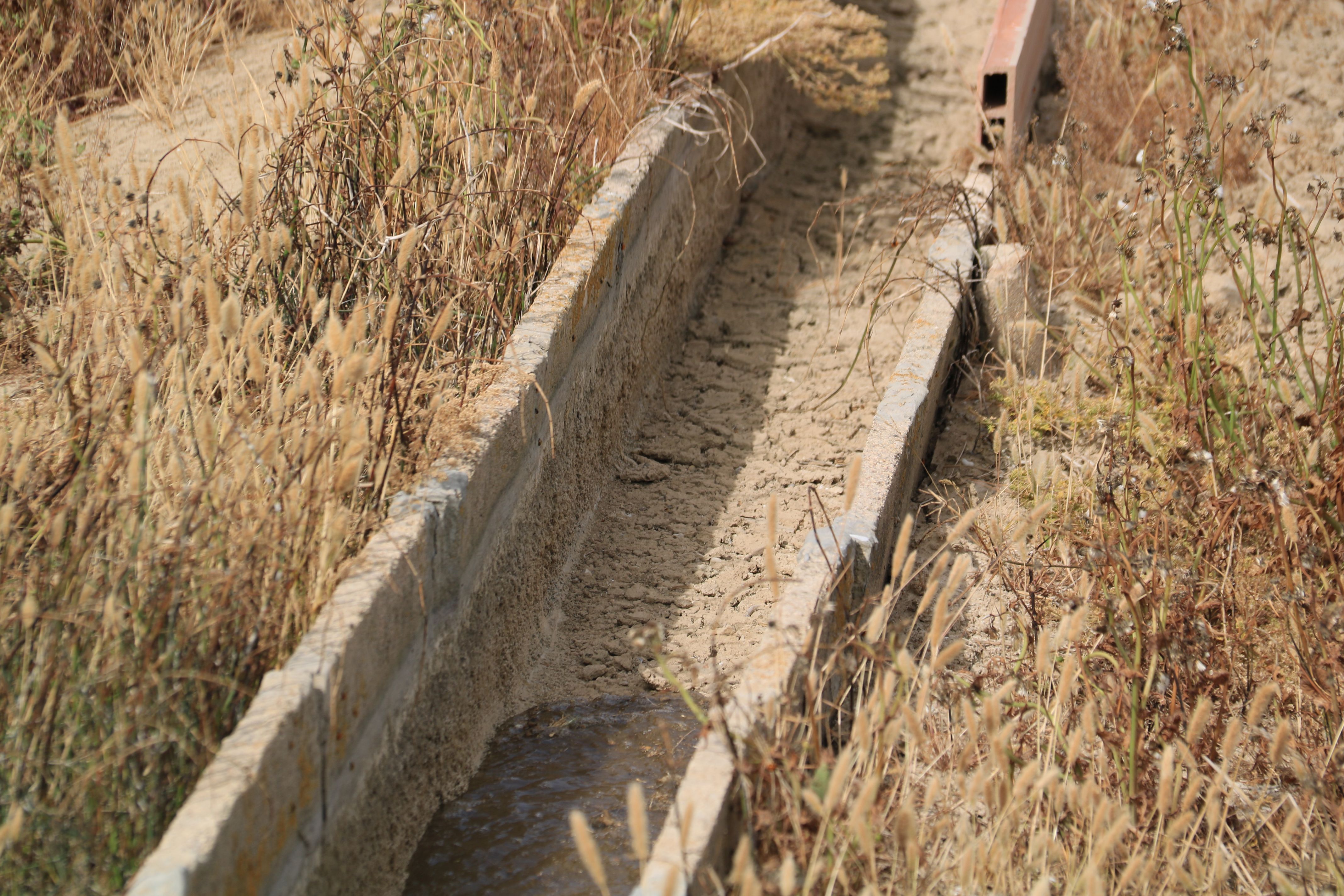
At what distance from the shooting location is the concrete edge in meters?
2.21

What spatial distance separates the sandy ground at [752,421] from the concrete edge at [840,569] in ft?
0.49

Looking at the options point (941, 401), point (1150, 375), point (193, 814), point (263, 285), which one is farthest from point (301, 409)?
point (1150, 375)

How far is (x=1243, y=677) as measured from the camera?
117 inches

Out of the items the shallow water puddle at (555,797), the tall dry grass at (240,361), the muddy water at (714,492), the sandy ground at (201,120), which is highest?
the sandy ground at (201,120)

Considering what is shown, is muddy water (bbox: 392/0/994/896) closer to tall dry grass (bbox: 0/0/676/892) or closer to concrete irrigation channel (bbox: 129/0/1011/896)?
concrete irrigation channel (bbox: 129/0/1011/896)

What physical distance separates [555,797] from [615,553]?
3.31 feet

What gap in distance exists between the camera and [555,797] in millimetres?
2936

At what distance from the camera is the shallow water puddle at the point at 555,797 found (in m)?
2.71

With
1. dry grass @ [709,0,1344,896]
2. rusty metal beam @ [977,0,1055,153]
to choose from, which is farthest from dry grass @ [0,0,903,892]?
dry grass @ [709,0,1344,896]

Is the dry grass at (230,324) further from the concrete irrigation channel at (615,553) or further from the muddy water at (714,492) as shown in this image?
the muddy water at (714,492)

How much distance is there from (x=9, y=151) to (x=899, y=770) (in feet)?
11.7

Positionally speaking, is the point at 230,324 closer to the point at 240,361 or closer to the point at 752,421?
the point at 240,361

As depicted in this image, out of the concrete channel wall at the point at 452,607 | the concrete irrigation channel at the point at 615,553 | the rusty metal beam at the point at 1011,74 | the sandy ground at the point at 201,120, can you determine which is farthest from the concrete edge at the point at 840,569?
the sandy ground at the point at 201,120

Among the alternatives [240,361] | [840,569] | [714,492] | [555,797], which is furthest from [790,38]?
[555,797]
